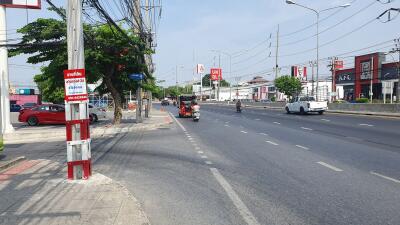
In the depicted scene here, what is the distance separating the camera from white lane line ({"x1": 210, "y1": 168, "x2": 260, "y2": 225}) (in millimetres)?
6152

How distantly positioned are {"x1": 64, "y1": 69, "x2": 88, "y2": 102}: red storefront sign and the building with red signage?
206 feet

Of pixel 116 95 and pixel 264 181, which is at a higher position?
pixel 116 95

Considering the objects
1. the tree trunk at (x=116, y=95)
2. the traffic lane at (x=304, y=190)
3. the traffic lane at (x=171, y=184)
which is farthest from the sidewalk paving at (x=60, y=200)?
the tree trunk at (x=116, y=95)

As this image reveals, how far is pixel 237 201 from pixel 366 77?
71.2 m

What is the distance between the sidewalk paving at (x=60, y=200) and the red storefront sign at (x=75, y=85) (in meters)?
1.76

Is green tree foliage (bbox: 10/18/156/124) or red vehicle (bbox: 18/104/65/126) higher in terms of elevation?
green tree foliage (bbox: 10/18/156/124)

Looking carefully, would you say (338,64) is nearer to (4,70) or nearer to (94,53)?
(94,53)

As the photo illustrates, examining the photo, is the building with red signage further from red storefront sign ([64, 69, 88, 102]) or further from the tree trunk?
red storefront sign ([64, 69, 88, 102])

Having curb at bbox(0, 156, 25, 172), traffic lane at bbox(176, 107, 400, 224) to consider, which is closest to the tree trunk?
curb at bbox(0, 156, 25, 172)

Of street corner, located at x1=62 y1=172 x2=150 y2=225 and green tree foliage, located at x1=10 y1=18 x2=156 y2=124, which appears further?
green tree foliage, located at x1=10 y1=18 x2=156 y2=124

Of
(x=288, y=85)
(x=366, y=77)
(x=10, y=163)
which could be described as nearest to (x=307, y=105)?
(x=10, y=163)

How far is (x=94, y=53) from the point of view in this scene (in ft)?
75.9

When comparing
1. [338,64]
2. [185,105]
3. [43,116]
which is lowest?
[43,116]

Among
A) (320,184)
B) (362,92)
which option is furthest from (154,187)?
(362,92)
